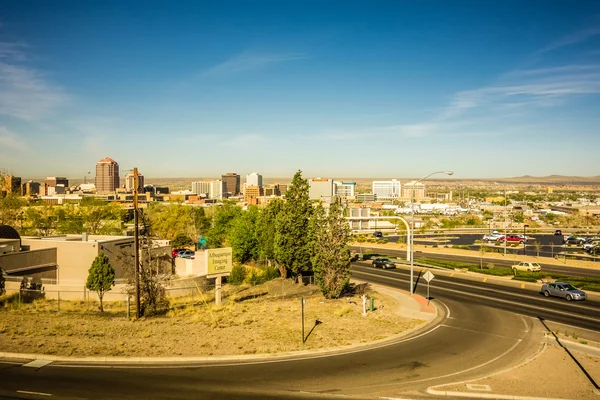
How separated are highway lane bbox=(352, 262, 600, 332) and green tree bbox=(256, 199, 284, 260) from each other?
9201 mm

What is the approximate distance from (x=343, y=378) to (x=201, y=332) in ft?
30.6

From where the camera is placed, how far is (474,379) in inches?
640

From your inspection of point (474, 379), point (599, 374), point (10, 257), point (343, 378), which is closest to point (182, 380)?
point (343, 378)

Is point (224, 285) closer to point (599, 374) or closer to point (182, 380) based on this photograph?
point (182, 380)

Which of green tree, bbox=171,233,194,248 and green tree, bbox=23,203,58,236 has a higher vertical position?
green tree, bbox=23,203,58,236

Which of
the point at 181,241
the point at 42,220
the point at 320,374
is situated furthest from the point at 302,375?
the point at 42,220

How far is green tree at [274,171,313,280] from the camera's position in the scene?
36469mm

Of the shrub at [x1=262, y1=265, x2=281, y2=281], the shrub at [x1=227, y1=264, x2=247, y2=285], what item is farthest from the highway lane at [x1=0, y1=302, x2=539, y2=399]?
the shrub at [x1=262, y1=265, x2=281, y2=281]

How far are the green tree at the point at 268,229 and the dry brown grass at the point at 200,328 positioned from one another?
1193cm

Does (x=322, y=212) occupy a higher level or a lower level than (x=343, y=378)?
higher

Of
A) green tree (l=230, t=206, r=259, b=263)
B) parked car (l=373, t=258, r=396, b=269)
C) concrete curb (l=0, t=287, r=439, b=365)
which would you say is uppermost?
green tree (l=230, t=206, r=259, b=263)

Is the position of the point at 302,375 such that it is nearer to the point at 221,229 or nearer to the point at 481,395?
the point at 481,395

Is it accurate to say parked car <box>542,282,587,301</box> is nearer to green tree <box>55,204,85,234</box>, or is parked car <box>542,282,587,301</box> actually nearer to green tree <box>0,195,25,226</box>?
green tree <box>55,204,85,234</box>

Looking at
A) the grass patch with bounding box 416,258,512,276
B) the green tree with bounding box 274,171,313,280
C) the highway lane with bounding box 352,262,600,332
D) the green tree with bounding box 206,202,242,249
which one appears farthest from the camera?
the green tree with bounding box 206,202,242,249
